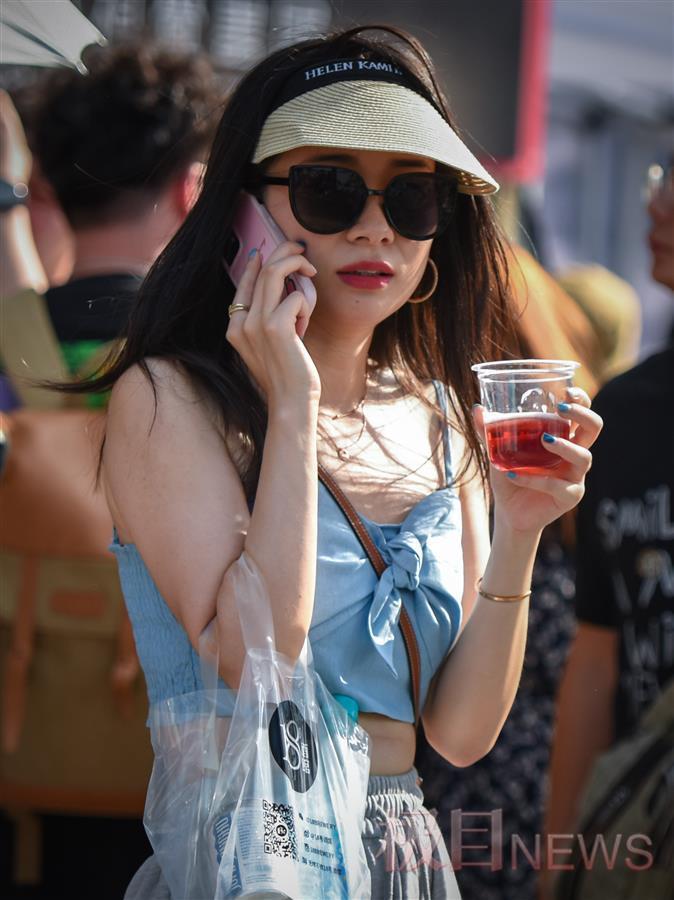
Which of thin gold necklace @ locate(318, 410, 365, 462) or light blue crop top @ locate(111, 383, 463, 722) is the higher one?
thin gold necklace @ locate(318, 410, 365, 462)

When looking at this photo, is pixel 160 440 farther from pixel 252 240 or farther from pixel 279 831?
pixel 279 831

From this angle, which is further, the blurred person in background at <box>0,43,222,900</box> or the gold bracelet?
the blurred person in background at <box>0,43,222,900</box>

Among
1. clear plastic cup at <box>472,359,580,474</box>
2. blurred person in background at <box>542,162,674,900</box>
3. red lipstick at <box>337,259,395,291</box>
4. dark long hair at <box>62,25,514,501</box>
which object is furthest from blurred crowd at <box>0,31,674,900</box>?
clear plastic cup at <box>472,359,580,474</box>

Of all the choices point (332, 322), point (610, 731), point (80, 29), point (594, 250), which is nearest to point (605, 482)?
point (610, 731)

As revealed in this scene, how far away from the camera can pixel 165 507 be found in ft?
6.29

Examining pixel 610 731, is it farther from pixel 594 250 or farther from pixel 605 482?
pixel 594 250

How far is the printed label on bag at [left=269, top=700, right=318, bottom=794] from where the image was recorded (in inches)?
72.2

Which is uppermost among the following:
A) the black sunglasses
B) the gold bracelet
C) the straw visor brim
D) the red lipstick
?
the straw visor brim

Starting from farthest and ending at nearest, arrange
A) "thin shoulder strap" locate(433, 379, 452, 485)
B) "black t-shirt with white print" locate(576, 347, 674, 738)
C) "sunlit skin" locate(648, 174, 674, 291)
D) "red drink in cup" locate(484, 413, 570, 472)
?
"sunlit skin" locate(648, 174, 674, 291) < "black t-shirt with white print" locate(576, 347, 674, 738) < "thin shoulder strap" locate(433, 379, 452, 485) < "red drink in cup" locate(484, 413, 570, 472)

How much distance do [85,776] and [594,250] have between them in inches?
325

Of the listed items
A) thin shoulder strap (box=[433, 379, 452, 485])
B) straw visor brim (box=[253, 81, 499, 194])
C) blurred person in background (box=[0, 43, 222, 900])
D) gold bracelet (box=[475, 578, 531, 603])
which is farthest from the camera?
blurred person in background (box=[0, 43, 222, 900])

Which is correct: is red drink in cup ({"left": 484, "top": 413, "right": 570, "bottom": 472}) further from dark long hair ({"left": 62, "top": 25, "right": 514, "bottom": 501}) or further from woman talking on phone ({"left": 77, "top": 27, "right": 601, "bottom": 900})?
dark long hair ({"left": 62, "top": 25, "right": 514, "bottom": 501})

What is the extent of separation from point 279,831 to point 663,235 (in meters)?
2.00

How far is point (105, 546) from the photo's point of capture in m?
3.06
